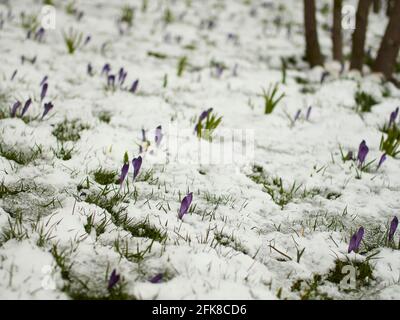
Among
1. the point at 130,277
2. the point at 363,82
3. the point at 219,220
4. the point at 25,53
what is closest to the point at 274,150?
the point at 219,220

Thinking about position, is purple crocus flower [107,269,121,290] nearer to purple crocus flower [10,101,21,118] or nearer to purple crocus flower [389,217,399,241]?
purple crocus flower [389,217,399,241]

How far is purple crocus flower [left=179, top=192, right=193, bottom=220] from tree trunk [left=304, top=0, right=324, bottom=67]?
4148 mm

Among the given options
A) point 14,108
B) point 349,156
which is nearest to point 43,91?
point 14,108

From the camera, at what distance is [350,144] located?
11.2 ft

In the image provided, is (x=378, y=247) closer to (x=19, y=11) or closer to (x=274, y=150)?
(x=274, y=150)

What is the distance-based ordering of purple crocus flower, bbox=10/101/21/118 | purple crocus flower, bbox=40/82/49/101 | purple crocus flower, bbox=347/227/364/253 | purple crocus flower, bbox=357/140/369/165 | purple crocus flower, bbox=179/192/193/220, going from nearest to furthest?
purple crocus flower, bbox=347/227/364/253 → purple crocus flower, bbox=179/192/193/220 → purple crocus flower, bbox=357/140/369/165 → purple crocus flower, bbox=10/101/21/118 → purple crocus flower, bbox=40/82/49/101

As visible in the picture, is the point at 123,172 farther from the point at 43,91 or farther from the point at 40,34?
the point at 40,34

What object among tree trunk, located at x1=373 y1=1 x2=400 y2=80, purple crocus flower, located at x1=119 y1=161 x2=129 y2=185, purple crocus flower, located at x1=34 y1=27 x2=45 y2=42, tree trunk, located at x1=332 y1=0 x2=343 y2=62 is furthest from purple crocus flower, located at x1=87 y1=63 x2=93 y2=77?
tree trunk, located at x1=373 y1=1 x2=400 y2=80

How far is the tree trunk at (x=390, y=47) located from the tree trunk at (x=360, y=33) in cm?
24

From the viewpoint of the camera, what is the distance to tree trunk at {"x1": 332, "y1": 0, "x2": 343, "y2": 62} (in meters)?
5.20

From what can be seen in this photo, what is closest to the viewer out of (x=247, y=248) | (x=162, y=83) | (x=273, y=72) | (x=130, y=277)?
(x=130, y=277)

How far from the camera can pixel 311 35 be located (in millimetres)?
5395

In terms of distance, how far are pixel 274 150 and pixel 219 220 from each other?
49.0 inches

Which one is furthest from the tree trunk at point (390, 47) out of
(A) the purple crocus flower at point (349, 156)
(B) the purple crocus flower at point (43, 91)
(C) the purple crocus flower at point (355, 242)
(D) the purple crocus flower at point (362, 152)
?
(B) the purple crocus flower at point (43, 91)
